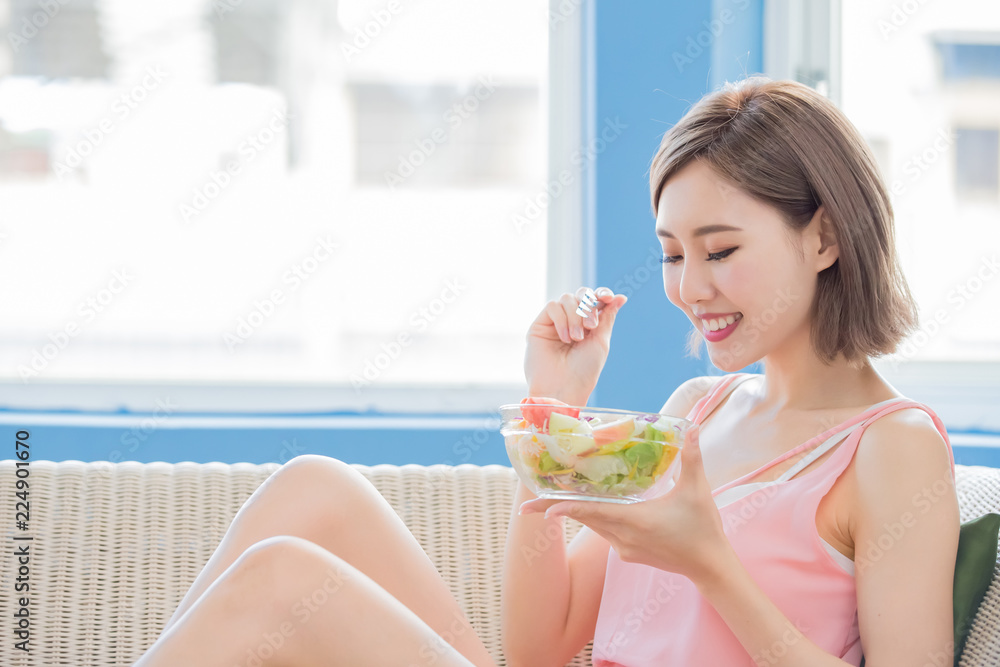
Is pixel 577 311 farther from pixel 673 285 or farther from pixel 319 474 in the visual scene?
pixel 319 474

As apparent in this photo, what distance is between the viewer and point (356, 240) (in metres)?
2.33

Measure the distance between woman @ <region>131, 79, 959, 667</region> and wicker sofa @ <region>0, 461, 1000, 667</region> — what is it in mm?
248

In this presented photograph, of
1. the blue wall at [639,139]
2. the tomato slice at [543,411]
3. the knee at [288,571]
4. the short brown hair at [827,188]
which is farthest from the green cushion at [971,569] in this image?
the blue wall at [639,139]

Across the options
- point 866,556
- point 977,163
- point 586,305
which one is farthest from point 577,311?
point 977,163

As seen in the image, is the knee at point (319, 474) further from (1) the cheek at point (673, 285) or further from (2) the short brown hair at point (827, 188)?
(2) the short brown hair at point (827, 188)

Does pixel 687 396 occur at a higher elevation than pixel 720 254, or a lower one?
lower

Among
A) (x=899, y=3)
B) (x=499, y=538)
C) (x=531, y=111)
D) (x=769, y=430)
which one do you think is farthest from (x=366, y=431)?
(x=899, y=3)

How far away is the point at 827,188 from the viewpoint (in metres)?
1.10

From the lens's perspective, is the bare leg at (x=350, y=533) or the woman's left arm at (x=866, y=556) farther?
the bare leg at (x=350, y=533)

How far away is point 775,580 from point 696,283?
381 millimetres

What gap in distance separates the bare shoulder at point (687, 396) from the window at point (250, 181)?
38.3 inches

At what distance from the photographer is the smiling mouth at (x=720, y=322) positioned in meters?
1.14

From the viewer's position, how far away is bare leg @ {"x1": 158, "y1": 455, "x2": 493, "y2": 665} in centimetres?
121

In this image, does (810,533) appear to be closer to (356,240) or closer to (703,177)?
(703,177)
